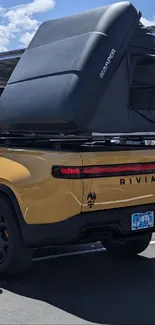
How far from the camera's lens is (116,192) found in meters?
5.00

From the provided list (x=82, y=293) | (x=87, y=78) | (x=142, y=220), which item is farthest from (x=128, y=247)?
(x=87, y=78)

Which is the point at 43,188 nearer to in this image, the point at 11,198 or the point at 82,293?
the point at 11,198

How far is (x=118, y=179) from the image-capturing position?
5004 millimetres

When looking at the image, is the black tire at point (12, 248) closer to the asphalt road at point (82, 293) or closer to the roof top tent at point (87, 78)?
the asphalt road at point (82, 293)

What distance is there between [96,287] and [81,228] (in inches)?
29.4

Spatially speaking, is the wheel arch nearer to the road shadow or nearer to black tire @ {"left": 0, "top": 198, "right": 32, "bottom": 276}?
black tire @ {"left": 0, "top": 198, "right": 32, "bottom": 276}

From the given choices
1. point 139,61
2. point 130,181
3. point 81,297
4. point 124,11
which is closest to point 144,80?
point 139,61

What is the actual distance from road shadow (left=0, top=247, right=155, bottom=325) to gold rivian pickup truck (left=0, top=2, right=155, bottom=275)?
329mm

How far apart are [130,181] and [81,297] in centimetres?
124

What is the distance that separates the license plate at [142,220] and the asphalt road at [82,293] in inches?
23.5

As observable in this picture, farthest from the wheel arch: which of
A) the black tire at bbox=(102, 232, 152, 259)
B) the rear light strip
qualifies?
the black tire at bbox=(102, 232, 152, 259)

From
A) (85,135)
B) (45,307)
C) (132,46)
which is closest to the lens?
(45,307)

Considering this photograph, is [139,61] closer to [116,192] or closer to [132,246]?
[116,192]

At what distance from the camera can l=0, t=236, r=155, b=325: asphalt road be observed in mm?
4324
